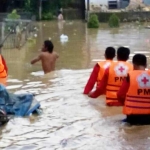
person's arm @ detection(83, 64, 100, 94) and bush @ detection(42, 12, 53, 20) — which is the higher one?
person's arm @ detection(83, 64, 100, 94)

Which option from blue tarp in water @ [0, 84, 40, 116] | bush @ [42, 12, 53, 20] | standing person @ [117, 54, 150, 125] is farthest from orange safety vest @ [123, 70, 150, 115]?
bush @ [42, 12, 53, 20]

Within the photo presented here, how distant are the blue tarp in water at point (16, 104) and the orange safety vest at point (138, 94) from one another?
1643 mm

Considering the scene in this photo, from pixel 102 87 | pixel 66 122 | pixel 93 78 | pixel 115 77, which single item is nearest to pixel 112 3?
pixel 93 78

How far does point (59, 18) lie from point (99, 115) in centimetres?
3334

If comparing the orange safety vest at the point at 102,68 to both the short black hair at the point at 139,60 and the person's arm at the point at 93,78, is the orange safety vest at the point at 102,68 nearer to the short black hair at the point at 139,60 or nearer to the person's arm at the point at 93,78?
the person's arm at the point at 93,78

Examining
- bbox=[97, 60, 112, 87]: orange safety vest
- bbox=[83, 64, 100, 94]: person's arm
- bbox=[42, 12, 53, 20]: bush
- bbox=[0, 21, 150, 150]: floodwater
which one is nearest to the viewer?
bbox=[0, 21, 150, 150]: floodwater

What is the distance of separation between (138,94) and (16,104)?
6.70ft

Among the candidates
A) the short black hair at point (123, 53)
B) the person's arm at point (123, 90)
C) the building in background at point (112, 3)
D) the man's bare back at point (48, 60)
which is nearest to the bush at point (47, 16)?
the building in background at point (112, 3)

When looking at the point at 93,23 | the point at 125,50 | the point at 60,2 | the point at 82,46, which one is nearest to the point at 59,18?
the point at 60,2

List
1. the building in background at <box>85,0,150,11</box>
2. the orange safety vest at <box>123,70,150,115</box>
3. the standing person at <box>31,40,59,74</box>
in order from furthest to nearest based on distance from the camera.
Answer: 1. the building in background at <box>85,0,150,11</box>
2. the standing person at <box>31,40,59,74</box>
3. the orange safety vest at <box>123,70,150,115</box>

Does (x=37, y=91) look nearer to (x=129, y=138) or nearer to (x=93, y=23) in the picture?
(x=129, y=138)

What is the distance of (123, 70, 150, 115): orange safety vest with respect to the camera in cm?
749

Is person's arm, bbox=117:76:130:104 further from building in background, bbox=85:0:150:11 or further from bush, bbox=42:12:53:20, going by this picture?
building in background, bbox=85:0:150:11

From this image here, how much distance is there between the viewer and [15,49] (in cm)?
1931
